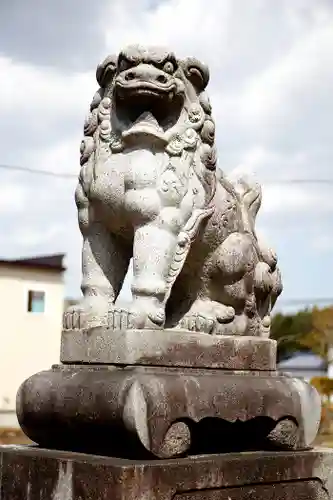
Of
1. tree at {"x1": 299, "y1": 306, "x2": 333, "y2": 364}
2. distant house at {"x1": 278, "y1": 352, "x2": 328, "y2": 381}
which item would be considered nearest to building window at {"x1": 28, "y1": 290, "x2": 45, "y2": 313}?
tree at {"x1": 299, "y1": 306, "x2": 333, "y2": 364}

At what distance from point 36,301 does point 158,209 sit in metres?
17.2

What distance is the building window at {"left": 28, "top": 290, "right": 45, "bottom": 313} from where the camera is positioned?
20.3 m

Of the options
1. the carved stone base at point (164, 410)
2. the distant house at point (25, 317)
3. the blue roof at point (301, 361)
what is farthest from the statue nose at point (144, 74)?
the blue roof at point (301, 361)

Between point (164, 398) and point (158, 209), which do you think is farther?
point (158, 209)

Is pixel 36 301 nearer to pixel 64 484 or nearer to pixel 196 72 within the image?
pixel 196 72

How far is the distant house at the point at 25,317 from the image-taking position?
1992 cm

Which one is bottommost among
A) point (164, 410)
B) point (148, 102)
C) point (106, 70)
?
point (164, 410)

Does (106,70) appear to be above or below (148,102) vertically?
above

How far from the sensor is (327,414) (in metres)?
19.4

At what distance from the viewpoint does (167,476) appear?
320 cm

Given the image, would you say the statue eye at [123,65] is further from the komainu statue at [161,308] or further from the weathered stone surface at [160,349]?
the weathered stone surface at [160,349]

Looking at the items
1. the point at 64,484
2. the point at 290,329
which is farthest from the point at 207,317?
the point at 290,329

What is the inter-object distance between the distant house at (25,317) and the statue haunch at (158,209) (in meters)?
16.3

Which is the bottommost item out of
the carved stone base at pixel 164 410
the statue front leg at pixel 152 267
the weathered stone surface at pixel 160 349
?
the carved stone base at pixel 164 410
